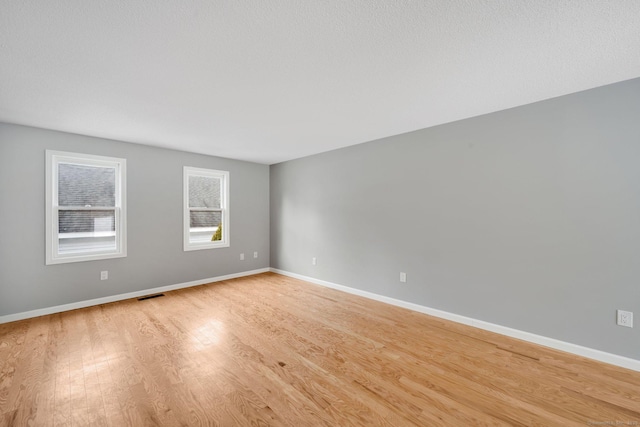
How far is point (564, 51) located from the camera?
6.03ft

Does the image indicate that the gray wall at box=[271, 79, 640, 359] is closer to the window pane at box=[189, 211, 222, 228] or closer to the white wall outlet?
the white wall outlet

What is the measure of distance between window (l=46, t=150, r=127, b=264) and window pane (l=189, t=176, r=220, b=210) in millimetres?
1046

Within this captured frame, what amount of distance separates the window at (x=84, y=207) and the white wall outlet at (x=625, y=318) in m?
5.82

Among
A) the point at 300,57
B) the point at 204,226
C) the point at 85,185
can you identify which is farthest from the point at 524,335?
the point at 85,185

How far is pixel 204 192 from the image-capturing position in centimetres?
496

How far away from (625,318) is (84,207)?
6.19m

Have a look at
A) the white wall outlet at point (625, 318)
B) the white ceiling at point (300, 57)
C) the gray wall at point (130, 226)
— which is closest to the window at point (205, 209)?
the gray wall at point (130, 226)

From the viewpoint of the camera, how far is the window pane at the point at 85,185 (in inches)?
141

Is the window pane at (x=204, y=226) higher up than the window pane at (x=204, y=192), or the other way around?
the window pane at (x=204, y=192)

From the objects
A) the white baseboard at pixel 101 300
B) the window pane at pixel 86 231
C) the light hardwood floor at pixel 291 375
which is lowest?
the light hardwood floor at pixel 291 375

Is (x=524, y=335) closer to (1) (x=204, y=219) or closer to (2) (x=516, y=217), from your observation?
(2) (x=516, y=217)

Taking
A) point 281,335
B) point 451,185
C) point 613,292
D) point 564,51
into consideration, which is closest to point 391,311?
point 281,335

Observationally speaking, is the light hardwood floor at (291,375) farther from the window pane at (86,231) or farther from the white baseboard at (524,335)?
the window pane at (86,231)

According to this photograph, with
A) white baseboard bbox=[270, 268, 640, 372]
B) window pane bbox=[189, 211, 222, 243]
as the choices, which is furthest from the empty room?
window pane bbox=[189, 211, 222, 243]
